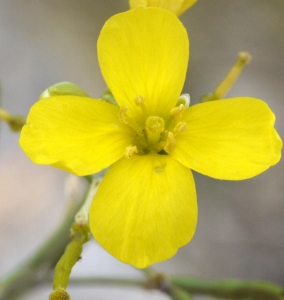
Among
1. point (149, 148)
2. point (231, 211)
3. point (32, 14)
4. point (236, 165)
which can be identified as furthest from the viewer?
point (32, 14)

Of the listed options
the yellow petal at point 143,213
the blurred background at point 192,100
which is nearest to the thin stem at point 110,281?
the yellow petal at point 143,213

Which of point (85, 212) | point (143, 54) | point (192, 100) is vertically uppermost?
point (143, 54)

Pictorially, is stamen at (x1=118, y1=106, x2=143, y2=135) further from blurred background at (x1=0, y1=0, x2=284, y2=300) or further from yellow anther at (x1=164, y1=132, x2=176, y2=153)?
blurred background at (x1=0, y1=0, x2=284, y2=300)

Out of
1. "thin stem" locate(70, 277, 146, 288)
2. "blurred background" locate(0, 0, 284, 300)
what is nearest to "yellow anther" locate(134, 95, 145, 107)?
"thin stem" locate(70, 277, 146, 288)

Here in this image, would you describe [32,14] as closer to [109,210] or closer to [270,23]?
[270,23]

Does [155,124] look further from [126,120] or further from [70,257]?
[70,257]

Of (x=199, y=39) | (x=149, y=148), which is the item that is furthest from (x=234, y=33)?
(x=149, y=148)

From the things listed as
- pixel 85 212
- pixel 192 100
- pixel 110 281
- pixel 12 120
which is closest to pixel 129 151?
pixel 85 212
